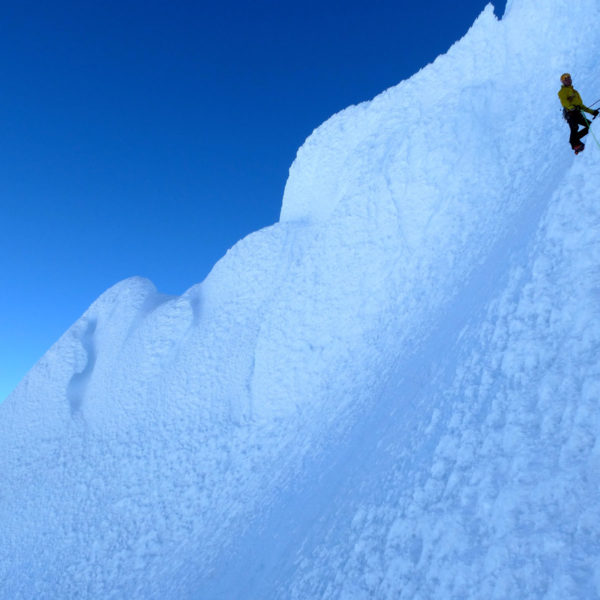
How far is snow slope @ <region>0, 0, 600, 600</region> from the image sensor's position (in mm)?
6082

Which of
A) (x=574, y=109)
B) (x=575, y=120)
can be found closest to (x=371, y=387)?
(x=575, y=120)

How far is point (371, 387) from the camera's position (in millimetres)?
13375

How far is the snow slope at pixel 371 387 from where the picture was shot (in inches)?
239

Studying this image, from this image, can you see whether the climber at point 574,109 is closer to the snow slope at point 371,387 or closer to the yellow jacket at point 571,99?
the yellow jacket at point 571,99

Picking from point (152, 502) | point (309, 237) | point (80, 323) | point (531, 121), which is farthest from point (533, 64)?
point (80, 323)

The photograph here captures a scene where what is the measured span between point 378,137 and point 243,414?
1541 cm

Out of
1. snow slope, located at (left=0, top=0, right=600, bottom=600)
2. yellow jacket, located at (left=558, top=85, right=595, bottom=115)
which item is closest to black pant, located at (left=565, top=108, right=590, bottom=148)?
yellow jacket, located at (left=558, top=85, right=595, bottom=115)

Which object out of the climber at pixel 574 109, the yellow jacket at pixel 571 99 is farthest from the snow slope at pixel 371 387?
the yellow jacket at pixel 571 99

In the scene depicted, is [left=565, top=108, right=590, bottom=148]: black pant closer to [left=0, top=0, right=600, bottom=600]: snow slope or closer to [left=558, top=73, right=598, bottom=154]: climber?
[left=558, top=73, right=598, bottom=154]: climber

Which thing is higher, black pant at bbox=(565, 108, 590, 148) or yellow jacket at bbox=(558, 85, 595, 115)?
yellow jacket at bbox=(558, 85, 595, 115)

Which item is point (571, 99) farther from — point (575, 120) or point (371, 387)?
point (371, 387)

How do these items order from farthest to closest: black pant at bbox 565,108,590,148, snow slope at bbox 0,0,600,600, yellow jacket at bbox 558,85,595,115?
black pant at bbox 565,108,590,148 → yellow jacket at bbox 558,85,595,115 → snow slope at bbox 0,0,600,600

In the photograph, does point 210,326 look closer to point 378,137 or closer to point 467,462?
point 378,137

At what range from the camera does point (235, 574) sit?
11.5 meters
